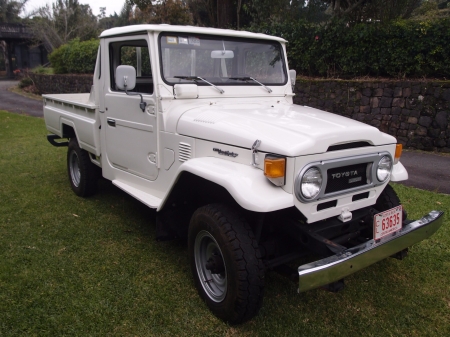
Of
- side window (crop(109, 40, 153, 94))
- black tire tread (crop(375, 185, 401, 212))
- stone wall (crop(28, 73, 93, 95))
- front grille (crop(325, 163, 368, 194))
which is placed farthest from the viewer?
stone wall (crop(28, 73, 93, 95))

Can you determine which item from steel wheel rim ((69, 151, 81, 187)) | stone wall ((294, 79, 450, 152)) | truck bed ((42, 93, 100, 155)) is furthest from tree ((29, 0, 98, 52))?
steel wheel rim ((69, 151, 81, 187))

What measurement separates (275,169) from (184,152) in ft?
3.40

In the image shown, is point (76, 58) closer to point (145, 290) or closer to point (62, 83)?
point (62, 83)

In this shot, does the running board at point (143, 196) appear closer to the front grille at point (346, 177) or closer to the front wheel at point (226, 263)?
the front wheel at point (226, 263)

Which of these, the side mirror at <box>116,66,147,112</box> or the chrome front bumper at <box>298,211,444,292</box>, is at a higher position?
the side mirror at <box>116,66,147,112</box>

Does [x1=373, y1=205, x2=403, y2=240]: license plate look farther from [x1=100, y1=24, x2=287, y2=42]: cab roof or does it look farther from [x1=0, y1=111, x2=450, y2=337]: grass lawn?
[x1=100, y1=24, x2=287, y2=42]: cab roof

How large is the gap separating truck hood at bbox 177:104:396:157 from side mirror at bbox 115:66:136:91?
588 millimetres

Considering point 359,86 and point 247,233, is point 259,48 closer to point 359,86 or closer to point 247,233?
point 247,233

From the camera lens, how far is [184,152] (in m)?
3.35

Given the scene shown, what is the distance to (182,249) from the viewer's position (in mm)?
3943

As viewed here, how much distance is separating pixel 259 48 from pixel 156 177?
169 cm

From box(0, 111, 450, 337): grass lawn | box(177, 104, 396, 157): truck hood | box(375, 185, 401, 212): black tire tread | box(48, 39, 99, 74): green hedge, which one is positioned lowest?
box(0, 111, 450, 337): grass lawn

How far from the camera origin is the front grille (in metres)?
2.79

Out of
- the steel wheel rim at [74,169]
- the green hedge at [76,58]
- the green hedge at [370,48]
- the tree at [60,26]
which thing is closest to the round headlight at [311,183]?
the steel wheel rim at [74,169]
